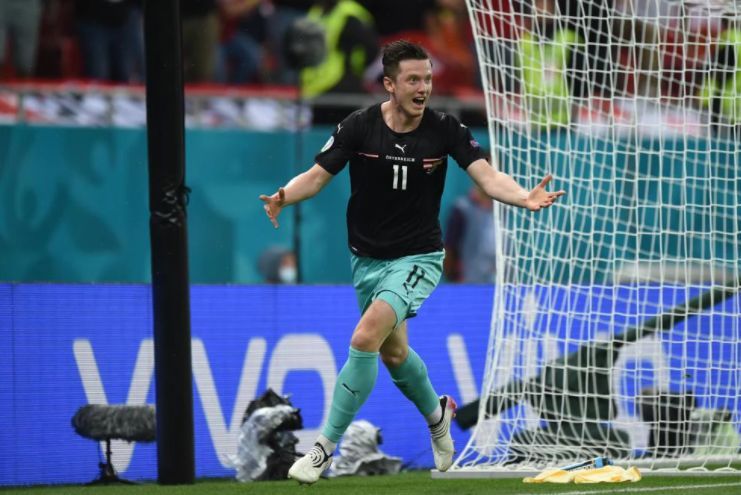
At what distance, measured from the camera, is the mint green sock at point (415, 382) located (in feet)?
24.5

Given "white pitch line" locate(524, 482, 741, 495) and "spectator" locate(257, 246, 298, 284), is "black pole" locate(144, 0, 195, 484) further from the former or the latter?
"spectator" locate(257, 246, 298, 284)

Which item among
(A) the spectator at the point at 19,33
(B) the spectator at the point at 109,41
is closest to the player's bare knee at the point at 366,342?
(A) the spectator at the point at 19,33

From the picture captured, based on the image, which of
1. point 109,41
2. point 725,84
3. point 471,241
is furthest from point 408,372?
point 109,41

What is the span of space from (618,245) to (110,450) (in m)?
3.97

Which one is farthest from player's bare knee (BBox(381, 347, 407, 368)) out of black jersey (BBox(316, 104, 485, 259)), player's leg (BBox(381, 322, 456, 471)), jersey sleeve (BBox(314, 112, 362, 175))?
jersey sleeve (BBox(314, 112, 362, 175))

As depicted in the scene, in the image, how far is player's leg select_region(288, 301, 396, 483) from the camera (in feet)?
23.1

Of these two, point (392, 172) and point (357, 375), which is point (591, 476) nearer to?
point (357, 375)

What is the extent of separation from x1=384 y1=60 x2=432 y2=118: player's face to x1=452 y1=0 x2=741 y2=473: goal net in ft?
5.65

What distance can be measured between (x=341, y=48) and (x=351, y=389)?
7.14 m

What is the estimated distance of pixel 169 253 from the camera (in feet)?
26.0

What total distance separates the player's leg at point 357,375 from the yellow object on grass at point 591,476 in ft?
4.19

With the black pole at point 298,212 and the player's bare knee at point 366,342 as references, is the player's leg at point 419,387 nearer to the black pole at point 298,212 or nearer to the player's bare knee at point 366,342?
the player's bare knee at point 366,342

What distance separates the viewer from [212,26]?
47.8 ft

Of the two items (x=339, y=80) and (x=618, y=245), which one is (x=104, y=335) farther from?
(x=339, y=80)
